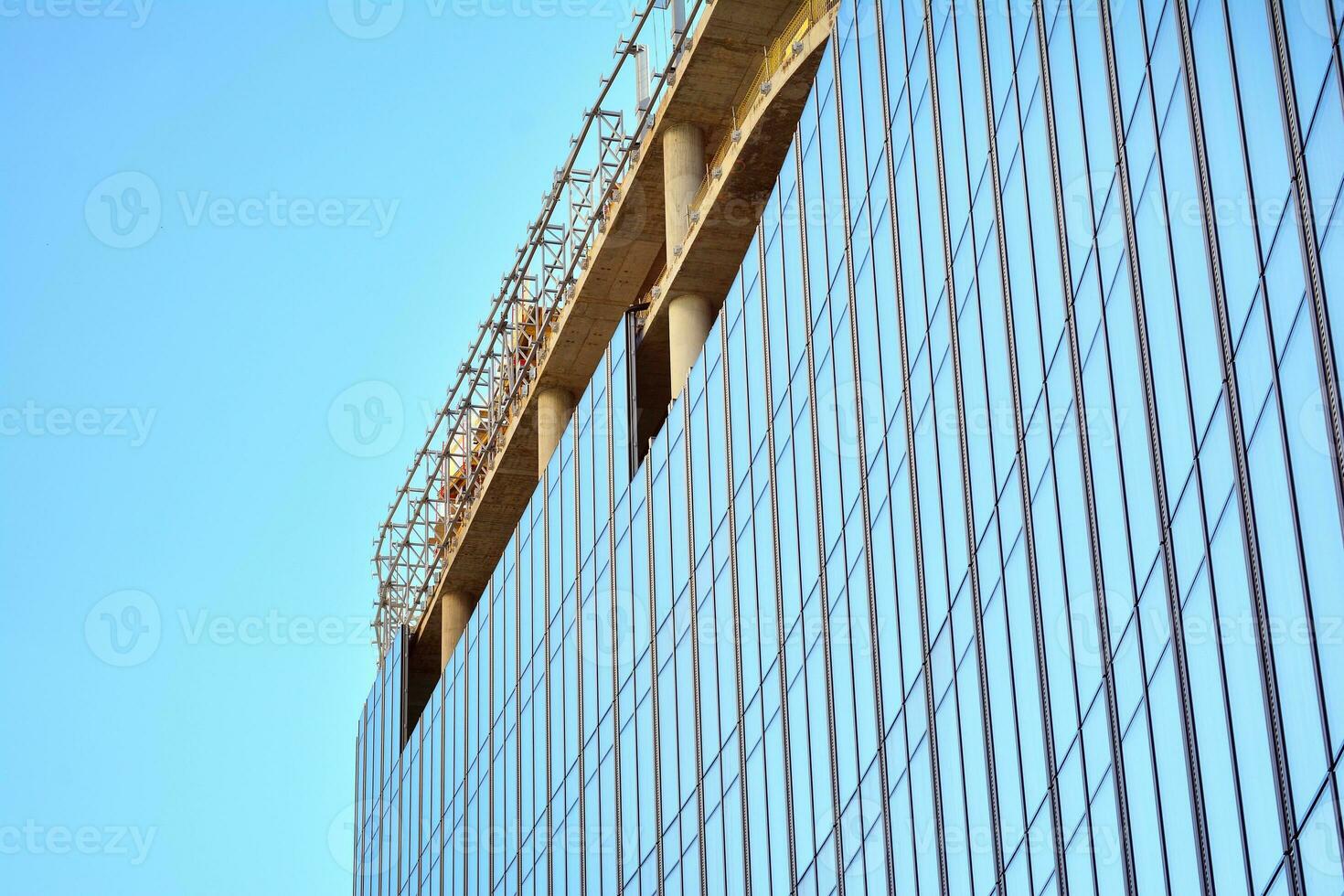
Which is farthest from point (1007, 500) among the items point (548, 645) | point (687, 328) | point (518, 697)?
point (518, 697)

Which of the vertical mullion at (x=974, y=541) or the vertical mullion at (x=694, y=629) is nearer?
the vertical mullion at (x=974, y=541)

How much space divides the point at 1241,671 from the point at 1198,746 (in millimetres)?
1234

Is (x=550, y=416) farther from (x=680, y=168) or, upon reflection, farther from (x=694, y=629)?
(x=694, y=629)

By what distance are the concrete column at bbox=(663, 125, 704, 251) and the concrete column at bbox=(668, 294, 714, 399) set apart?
5.22ft

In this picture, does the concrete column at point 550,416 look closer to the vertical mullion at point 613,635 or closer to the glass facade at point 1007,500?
the vertical mullion at point 613,635

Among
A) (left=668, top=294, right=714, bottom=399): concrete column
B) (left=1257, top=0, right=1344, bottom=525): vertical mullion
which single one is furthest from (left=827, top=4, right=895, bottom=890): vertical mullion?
(left=1257, top=0, right=1344, bottom=525): vertical mullion

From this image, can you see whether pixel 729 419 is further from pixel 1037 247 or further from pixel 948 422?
pixel 1037 247

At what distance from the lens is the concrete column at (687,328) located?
46.6 metres

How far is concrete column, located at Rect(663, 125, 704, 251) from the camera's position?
4850cm

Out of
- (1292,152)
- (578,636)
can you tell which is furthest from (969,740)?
(578,636)

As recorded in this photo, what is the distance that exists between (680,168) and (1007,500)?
23200 mm

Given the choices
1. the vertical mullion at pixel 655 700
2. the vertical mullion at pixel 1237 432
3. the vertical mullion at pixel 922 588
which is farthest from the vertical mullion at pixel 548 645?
the vertical mullion at pixel 1237 432

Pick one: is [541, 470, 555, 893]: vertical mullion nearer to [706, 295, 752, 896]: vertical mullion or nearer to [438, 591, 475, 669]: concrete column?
[706, 295, 752, 896]: vertical mullion

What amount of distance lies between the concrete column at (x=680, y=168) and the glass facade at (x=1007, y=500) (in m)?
6.05
